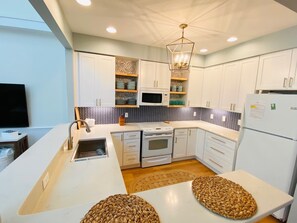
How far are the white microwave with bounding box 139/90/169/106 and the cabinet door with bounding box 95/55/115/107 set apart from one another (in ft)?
2.16

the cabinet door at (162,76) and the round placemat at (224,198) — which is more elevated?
the cabinet door at (162,76)

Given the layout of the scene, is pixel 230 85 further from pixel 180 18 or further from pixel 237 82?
pixel 180 18

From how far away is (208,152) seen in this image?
3.11m

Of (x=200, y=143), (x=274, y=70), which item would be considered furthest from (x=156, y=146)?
(x=274, y=70)

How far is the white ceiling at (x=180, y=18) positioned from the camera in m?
1.61

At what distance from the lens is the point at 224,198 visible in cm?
79

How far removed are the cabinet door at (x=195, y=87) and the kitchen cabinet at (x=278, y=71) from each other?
137 cm

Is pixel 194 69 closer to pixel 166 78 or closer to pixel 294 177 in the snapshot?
pixel 166 78

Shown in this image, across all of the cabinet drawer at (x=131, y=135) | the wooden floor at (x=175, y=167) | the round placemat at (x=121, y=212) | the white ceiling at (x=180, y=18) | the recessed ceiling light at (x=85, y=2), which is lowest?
the wooden floor at (x=175, y=167)

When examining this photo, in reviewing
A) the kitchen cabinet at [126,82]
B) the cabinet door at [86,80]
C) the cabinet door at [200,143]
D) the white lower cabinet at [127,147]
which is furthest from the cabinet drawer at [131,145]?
the cabinet door at [200,143]

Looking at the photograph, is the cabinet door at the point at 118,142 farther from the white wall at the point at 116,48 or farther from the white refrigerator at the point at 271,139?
the white refrigerator at the point at 271,139

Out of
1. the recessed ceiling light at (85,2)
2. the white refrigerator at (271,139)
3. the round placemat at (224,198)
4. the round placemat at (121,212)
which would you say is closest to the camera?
the round placemat at (121,212)

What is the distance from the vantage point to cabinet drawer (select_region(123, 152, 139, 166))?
2.93 meters

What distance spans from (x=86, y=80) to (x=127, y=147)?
1.58 meters
